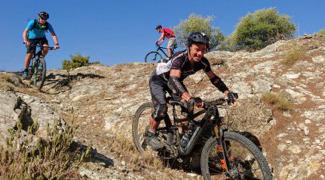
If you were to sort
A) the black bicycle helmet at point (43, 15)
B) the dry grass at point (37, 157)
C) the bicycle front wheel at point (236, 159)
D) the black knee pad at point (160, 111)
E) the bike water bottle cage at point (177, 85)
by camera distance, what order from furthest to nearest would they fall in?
1. the black bicycle helmet at point (43, 15)
2. the black knee pad at point (160, 111)
3. the bike water bottle cage at point (177, 85)
4. the bicycle front wheel at point (236, 159)
5. the dry grass at point (37, 157)

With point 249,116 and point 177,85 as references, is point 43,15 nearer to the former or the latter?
point 249,116

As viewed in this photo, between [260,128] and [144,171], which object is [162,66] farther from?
[260,128]

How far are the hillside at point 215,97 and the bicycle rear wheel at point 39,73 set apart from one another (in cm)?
28

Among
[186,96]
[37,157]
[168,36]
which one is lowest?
[37,157]

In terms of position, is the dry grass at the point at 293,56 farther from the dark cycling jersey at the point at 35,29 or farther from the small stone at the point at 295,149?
the dark cycling jersey at the point at 35,29

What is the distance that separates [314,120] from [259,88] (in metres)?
1.84

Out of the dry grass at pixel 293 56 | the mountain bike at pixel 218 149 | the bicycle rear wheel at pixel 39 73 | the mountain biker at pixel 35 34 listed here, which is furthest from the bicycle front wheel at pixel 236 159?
the mountain biker at pixel 35 34

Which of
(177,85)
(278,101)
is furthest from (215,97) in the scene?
(177,85)

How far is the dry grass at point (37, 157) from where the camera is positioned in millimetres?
4938

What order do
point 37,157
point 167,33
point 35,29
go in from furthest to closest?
point 167,33 < point 35,29 < point 37,157

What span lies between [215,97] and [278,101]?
5.48 feet

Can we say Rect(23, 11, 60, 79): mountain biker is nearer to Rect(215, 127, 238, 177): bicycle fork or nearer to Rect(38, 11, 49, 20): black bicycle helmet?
Rect(38, 11, 49, 20): black bicycle helmet

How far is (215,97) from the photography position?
10.2 meters

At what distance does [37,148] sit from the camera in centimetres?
554
